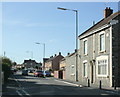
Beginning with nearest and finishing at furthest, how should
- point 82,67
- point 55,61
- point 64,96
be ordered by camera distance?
point 64,96 < point 82,67 < point 55,61

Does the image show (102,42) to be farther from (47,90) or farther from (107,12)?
(47,90)

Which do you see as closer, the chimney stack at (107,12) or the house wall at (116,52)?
the house wall at (116,52)

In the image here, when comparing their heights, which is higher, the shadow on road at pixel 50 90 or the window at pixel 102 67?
the window at pixel 102 67

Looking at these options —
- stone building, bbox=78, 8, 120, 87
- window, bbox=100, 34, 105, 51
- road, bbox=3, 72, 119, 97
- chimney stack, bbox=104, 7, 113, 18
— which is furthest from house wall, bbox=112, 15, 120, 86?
chimney stack, bbox=104, 7, 113, 18

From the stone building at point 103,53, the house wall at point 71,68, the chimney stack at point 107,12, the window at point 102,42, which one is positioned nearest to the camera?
the stone building at point 103,53

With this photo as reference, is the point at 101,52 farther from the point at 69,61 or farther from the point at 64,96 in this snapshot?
the point at 69,61

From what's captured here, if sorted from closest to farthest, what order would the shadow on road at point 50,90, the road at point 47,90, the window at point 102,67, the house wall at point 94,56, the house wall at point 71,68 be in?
the road at point 47,90 → the shadow on road at point 50,90 → the house wall at point 94,56 → the window at point 102,67 → the house wall at point 71,68

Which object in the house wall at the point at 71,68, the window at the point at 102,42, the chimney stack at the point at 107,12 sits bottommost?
the house wall at the point at 71,68

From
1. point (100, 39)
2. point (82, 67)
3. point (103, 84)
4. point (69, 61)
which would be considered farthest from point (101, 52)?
point (69, 61)

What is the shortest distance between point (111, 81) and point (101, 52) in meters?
4.45

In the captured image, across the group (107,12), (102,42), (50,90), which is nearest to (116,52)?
(102,42)

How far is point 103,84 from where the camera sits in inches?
1162

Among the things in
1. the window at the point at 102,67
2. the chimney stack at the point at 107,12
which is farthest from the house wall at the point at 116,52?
the chimney stack at the point at 107,12

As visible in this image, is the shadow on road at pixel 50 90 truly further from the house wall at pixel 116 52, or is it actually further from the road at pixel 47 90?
the house wall at pixel 116 52
